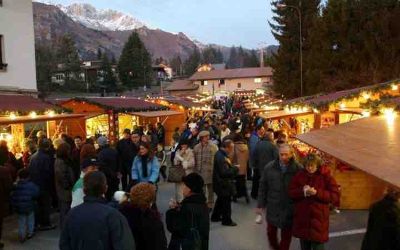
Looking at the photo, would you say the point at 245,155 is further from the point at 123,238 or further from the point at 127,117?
the point at 127,117

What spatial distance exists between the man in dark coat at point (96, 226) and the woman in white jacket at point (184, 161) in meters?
5.23

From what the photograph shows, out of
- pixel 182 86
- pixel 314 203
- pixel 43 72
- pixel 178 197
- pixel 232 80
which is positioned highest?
pixel 43 72

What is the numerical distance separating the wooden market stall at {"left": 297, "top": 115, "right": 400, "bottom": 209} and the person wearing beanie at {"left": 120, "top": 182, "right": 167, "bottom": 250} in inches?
86.2

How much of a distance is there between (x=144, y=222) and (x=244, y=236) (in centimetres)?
447

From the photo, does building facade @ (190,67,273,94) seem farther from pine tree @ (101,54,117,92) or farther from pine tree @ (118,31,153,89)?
pine tree @ (101,54,117,92)

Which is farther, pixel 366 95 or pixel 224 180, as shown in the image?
pixel 366 95

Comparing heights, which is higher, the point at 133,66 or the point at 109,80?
the point at 133,66

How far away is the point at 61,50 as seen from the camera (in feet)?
242

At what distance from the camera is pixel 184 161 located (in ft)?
31.5

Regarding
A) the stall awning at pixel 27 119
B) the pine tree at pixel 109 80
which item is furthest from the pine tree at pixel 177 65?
the stall awning at pixel 27 119

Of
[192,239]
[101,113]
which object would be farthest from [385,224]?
[101,113]

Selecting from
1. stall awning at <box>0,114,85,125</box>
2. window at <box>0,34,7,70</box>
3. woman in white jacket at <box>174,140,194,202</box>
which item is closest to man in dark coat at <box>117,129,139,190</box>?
woman in white jacket at <box>174,140,194,202</box>

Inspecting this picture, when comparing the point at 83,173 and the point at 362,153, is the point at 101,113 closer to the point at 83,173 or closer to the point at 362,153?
the point at 83,173

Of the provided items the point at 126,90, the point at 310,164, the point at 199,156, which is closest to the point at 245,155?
the point at 199,156
